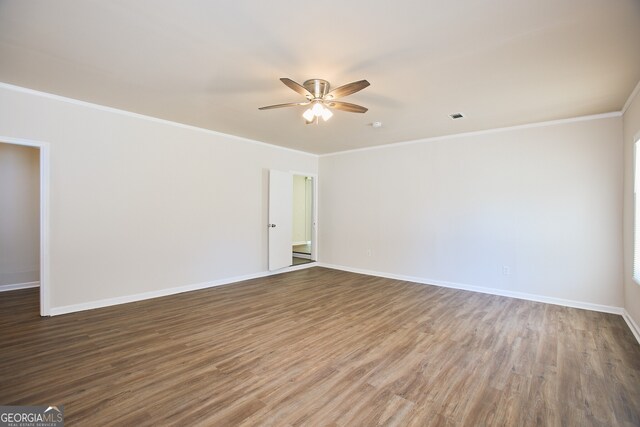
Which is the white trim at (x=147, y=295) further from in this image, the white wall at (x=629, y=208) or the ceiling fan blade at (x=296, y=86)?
the white wall at (x=629, y=208)

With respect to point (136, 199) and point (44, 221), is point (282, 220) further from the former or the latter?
point (44, 221)

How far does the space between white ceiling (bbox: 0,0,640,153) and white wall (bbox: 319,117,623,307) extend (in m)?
0.73

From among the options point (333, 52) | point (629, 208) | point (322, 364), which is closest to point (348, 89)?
point (333, 52)

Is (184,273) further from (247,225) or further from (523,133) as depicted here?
(523,133)

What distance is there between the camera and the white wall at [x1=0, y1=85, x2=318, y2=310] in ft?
11.9

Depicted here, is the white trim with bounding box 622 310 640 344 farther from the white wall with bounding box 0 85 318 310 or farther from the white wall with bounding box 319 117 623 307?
the white wall with bounding box 0 85 318 310

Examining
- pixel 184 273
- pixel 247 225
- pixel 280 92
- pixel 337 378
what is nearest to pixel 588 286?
pixel 337 378

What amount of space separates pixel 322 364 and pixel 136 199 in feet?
11.4

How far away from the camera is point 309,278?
586cm

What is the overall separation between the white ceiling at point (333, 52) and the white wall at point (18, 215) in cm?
249

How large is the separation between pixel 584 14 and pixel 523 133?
288 centimetres

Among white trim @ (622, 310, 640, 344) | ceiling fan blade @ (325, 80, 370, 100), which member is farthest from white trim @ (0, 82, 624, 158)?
ceiling fan blade @ (325, 80, 370, 100)

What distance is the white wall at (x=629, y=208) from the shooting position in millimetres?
3236

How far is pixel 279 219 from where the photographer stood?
20.1 ft
